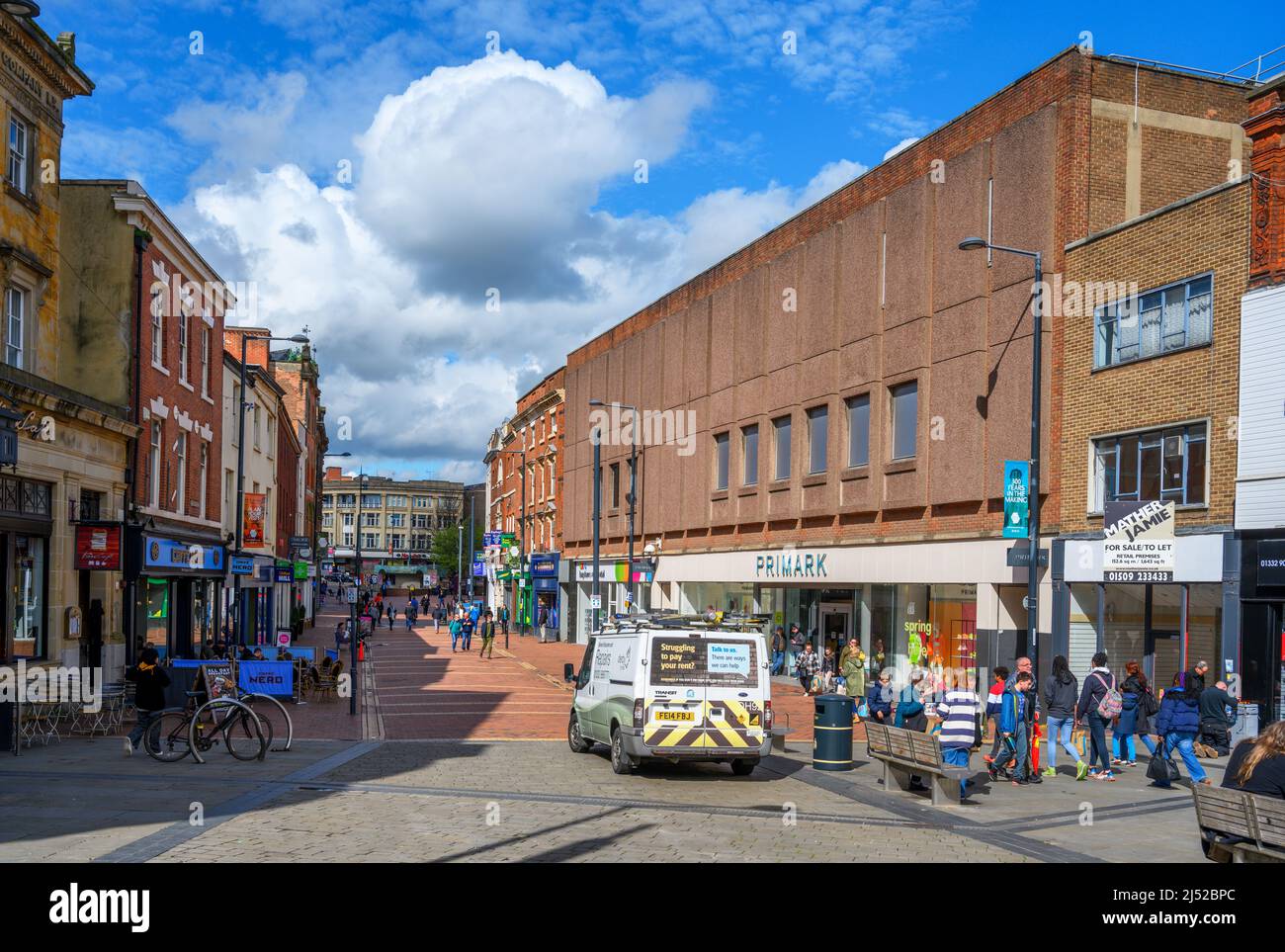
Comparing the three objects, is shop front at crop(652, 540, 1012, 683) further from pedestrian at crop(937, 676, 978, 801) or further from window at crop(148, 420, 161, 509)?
window at crop(148, 420, 161, 509)

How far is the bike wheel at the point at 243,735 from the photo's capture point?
17.9 m

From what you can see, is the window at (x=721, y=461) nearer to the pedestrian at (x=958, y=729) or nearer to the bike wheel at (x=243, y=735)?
the bike wheel at (x=243, y=735)

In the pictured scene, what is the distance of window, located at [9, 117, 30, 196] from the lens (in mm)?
23000

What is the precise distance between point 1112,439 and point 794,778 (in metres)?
11.0

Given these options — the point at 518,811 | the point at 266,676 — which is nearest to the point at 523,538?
the point at 266,676

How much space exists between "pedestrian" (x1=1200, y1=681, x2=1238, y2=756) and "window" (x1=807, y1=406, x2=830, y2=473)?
17185 millimetres

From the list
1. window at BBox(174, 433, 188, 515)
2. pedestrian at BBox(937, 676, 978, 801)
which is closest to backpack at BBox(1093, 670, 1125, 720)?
pedestrian at BBox(937, 676, 978, 801)

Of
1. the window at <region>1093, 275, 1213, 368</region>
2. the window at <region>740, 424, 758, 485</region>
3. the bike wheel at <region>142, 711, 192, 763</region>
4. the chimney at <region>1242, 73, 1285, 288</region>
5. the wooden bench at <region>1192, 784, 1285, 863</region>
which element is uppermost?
the chimney at <region>1242, 73, 1285, 288</region>

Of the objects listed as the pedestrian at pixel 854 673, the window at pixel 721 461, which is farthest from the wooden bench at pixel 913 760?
the window at pixel 721 461

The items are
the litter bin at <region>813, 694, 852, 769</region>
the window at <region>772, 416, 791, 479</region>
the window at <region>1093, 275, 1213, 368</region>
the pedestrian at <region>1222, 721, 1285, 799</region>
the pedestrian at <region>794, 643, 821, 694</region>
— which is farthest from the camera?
the window at <region>772, 416, 791, 479</region>

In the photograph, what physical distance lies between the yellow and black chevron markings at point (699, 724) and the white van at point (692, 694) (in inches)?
0.5

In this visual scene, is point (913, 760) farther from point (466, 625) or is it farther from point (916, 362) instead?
point (466, 625)

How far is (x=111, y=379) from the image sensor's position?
88.1 ft

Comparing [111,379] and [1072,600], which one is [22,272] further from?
[1072,600]
